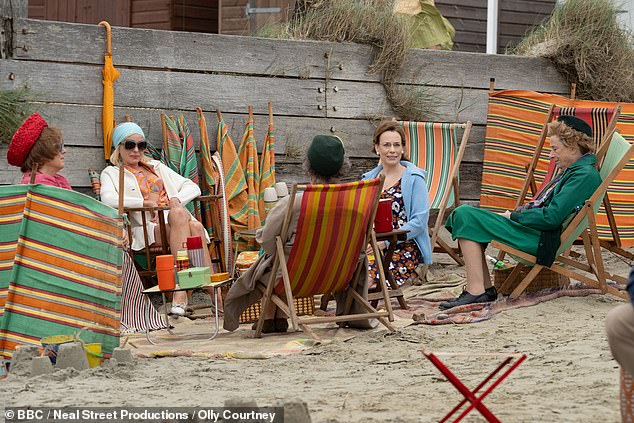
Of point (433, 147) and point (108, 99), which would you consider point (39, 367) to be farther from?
point (433, 147)

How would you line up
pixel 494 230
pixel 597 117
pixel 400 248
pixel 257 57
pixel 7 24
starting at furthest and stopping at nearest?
pixel 257 57 → pixel 597 117 → pixel 7 24 → pixel 400 248 → pixel 494 230

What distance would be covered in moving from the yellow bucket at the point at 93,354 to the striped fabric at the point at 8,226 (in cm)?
46

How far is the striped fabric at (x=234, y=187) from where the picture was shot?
7.36 m

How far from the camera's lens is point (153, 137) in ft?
24.4

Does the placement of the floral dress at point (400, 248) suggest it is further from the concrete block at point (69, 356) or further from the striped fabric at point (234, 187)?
the concrete block at point (69, 356)

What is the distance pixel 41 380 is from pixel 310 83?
436cm

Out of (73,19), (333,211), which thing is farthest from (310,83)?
(73,19)

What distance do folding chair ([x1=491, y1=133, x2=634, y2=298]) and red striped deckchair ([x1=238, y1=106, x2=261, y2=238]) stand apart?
1.84 meters

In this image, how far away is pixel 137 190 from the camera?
686 cm

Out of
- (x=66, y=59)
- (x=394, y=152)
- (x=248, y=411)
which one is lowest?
(x=248, y=411)

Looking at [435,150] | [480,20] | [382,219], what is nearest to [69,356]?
[382,219]

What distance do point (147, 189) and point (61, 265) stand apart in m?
2.36

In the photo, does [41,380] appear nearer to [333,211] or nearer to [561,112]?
[333,211]

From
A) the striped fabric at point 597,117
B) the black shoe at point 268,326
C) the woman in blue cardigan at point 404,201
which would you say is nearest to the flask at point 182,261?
the black shoe at point 268,326
